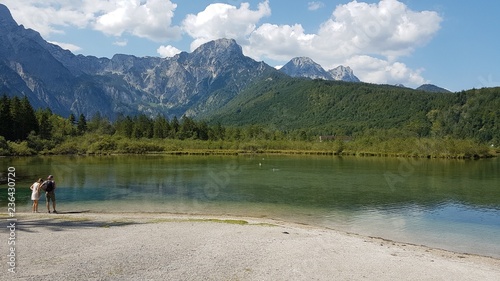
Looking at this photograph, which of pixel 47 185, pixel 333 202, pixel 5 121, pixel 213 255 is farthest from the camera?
pixel 5 121

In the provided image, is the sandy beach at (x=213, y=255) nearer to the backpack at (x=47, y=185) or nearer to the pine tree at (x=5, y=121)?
the backpack at (x=47, y=185)

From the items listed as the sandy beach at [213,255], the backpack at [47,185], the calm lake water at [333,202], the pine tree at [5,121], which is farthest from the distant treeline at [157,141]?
the sandy beach at [213,255]

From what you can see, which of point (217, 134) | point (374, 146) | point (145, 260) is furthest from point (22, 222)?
point (217, 134)

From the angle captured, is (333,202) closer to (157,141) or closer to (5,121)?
(5,121)

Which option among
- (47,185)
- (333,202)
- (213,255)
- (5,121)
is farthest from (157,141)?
(213,255)

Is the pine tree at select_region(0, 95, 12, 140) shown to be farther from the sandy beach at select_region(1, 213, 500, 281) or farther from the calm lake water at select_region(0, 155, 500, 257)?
the sandy beach at select_region(1, 213, 500, 281)

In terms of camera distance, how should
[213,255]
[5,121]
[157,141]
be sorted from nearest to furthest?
[213,255], [5,121], [157,141]

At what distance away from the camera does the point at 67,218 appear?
24.5 m

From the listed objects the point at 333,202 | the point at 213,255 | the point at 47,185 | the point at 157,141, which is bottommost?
the point at 333,202

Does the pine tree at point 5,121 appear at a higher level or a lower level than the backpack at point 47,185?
higher

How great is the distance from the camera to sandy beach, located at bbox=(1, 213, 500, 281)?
43.7 feet

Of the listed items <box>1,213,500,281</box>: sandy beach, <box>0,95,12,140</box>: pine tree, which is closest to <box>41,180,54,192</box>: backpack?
<box>1,213,500,281</box>: sandy beach

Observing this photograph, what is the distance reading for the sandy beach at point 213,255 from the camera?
1333 centimetres

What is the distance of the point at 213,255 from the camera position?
16.0 meters
